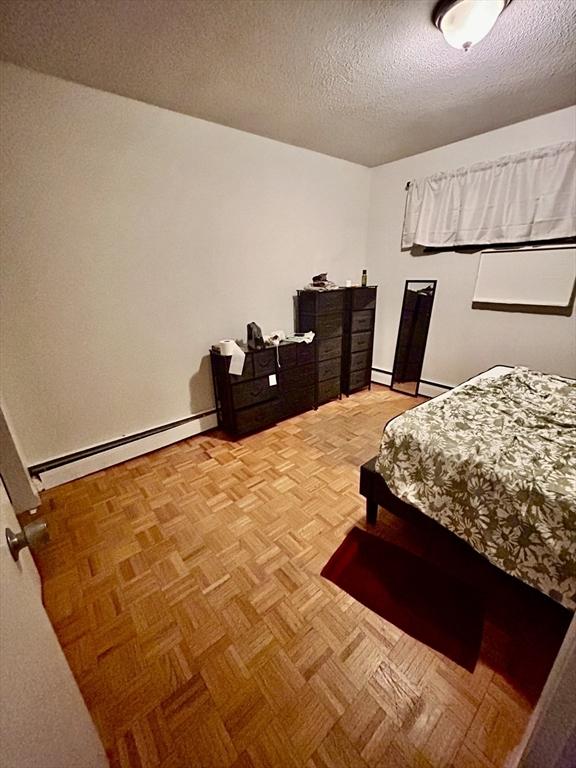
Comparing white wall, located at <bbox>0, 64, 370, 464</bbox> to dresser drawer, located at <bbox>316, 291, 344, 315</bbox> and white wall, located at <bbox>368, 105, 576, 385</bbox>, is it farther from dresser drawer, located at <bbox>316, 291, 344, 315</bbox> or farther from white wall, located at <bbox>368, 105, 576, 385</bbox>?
white wall, located at <bbox>368, 105, 576, 385</bbox>

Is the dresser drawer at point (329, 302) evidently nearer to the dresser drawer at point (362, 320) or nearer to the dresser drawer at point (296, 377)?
the dresser drawer at point (362, 320)

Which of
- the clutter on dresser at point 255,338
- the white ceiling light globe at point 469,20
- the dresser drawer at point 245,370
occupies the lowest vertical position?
the dresser drawer at point 245,370

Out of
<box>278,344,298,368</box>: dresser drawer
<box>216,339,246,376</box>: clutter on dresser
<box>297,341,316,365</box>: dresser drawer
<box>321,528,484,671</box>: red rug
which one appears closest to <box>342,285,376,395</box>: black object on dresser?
<box>297,341,316,365</box>: dresser drawer

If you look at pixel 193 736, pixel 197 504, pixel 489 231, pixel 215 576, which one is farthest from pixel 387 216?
pixel 193 736

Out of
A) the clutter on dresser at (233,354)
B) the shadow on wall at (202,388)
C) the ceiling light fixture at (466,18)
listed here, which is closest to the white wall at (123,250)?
the shadow on wall at (202,388)

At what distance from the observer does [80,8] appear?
128 cm

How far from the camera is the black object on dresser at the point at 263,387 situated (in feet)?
8.30

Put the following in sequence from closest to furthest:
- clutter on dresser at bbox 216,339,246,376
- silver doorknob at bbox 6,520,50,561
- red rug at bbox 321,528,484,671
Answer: silver doorknob at bbox 6,520,50,561 → red rug at bbox 321,528,484,671 → clutter on dresser at bbox 216,339,246,376

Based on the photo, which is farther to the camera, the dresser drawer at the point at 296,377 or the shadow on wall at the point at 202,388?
the dresser drawer at the point at 296,377

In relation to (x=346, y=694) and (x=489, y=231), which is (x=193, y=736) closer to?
(x=346, y=694)

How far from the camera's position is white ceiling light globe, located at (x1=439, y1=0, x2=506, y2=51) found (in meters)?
1.29

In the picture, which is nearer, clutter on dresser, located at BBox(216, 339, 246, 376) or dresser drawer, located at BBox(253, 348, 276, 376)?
clutter on dresser, located at BBox(216, 339, 246, 376)

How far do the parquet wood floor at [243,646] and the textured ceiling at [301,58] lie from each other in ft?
8.08

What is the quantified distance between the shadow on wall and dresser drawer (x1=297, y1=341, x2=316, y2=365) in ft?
2.81
